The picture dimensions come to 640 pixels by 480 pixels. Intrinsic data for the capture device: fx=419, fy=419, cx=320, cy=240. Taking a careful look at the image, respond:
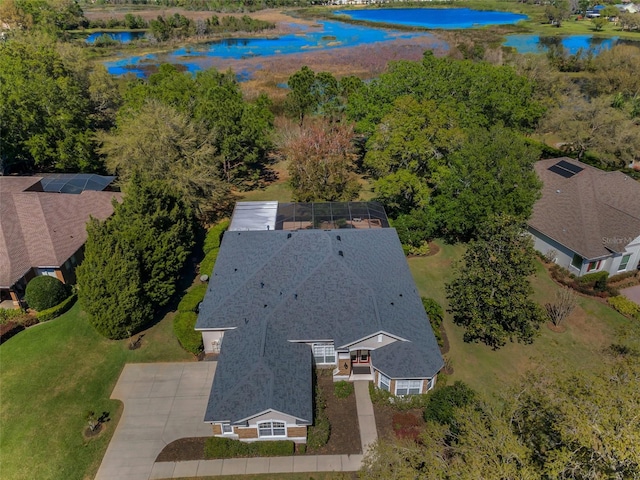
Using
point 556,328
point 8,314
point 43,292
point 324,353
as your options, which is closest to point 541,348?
point 556,328

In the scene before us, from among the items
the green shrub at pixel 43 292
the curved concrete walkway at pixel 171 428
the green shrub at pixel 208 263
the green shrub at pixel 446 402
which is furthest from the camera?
the green shrub at pixel 208 263

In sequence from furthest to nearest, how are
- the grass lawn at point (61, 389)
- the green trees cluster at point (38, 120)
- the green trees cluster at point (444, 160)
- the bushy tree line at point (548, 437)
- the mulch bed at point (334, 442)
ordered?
the green trees cluster at point (38, 120) < the green trees cluster at point (444, 160) < the mulch bed at point (334, 442) < the grass lawn at point (61, 389) < the bushy tree line at point (548, 437)

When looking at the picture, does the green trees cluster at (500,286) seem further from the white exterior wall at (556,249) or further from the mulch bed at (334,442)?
the mulch bed at (334,442)

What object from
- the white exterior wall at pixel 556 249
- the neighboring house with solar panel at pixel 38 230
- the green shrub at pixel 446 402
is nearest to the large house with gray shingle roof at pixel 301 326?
the green shrub at pixel 446 402

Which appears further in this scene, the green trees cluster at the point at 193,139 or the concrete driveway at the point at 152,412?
the green trees cluster at the point at 193,139

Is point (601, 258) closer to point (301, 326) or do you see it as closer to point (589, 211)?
point (589, 211)
